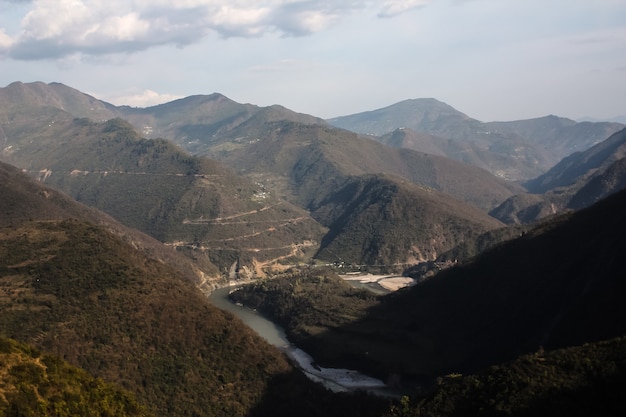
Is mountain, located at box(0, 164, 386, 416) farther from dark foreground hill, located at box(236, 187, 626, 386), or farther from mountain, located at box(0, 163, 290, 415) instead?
dark foreground hill, located at box(236, 187, 626, 386)

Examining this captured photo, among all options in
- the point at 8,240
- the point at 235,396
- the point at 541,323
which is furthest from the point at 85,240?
the point at 541,323

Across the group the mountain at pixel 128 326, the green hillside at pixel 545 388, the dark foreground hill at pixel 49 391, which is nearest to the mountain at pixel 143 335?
the mountain at pixel 128 326

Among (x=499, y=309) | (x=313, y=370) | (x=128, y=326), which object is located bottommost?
(x=313, y=370)

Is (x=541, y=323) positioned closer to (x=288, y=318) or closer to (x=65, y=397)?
(x=288, y=318)

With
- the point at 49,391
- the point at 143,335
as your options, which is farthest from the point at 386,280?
the point at 49,391

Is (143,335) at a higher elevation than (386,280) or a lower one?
higher

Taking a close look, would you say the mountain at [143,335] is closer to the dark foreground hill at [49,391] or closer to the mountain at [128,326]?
the mountain at [128,326]

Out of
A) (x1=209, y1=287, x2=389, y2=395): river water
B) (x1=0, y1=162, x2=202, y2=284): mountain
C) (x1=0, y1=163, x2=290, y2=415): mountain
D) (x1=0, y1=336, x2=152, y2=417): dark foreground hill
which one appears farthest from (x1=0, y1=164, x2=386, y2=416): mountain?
(x1=0, y1=162, x2=202, y2=284): mountain

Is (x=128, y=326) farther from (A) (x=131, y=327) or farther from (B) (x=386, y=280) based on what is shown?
(B) (x=386, y=280)
